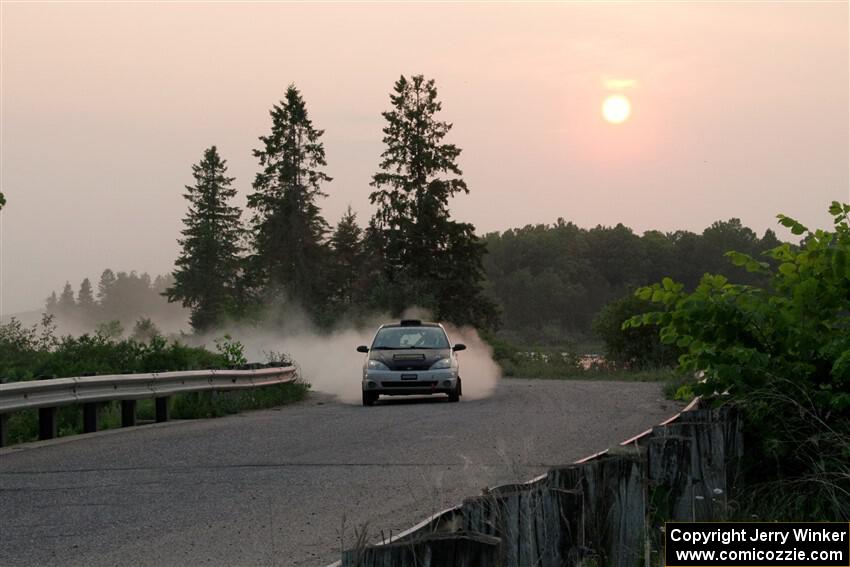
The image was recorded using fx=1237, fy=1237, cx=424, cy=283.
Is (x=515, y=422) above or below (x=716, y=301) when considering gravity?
below

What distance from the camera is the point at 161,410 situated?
69.3 ft

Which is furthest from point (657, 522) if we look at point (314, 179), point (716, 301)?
point (314, 179)

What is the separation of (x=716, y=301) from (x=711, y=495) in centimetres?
229

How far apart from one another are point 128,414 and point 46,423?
7.96 feet

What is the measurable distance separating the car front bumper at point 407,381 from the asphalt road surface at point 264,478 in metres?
3.84

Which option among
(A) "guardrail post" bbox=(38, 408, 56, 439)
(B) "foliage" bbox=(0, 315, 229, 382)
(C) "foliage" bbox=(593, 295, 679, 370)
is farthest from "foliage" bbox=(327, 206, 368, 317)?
(A) "guardrail post" bbox=(38, 408, 56, 439)

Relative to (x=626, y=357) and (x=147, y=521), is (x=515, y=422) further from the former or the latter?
(x=626, y=357)

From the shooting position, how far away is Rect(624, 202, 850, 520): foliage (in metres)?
9.08

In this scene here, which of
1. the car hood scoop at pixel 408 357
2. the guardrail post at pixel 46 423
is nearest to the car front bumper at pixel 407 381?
the car hood scoop at pixel 408 357

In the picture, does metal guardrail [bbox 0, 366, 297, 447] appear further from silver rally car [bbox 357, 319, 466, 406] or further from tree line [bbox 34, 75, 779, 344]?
tree line [bbox 34, 75, 779, 344]

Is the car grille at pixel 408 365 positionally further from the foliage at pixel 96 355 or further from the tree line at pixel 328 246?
the tree line at pixel 328 246

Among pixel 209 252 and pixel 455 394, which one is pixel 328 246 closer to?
pixel 209 252

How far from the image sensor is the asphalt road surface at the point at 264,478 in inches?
344

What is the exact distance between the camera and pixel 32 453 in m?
15.3
